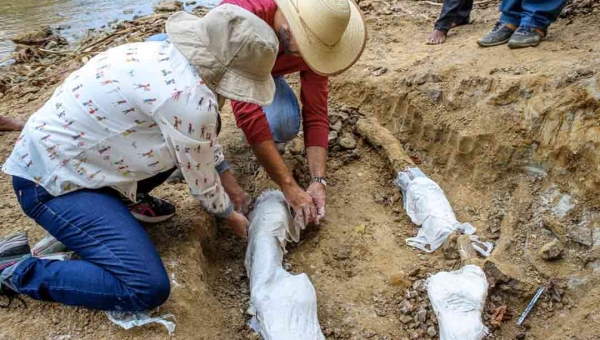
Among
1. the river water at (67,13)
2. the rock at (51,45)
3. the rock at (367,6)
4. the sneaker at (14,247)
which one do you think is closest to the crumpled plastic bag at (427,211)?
the sneaker at (14,247)

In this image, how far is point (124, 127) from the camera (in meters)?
1.90

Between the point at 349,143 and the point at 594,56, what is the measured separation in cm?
140

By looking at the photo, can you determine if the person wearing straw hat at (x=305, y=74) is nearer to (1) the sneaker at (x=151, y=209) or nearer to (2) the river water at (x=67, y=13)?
(1) the sneaker at (x=151, y=209)

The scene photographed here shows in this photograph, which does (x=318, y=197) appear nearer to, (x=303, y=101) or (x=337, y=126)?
(x=303, y=101)

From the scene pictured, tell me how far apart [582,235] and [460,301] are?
74cm

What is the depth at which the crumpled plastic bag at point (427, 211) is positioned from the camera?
2.61 meters

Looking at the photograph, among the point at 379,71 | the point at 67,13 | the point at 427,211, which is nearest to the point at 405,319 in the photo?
the point at 427,211

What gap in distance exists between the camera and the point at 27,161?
199cm

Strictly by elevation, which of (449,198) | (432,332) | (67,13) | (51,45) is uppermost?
(432,332)

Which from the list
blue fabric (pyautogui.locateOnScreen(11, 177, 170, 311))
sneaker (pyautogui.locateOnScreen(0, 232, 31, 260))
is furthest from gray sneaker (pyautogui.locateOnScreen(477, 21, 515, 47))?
sneaker (pyautogui.locateOnScreen(0, 232, 31, 260))

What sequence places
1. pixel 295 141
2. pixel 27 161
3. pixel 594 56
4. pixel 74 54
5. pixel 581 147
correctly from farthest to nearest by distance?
pixel 74 54 → pixel 295 141 → pixel 594 56 → pixel 581 147 → pixel 27 161

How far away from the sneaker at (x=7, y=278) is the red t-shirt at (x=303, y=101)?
3.57 ft

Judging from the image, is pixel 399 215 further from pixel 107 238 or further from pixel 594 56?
pixel 107 238

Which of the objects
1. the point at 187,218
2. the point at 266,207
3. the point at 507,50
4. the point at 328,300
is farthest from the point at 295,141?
the point at 507,50
